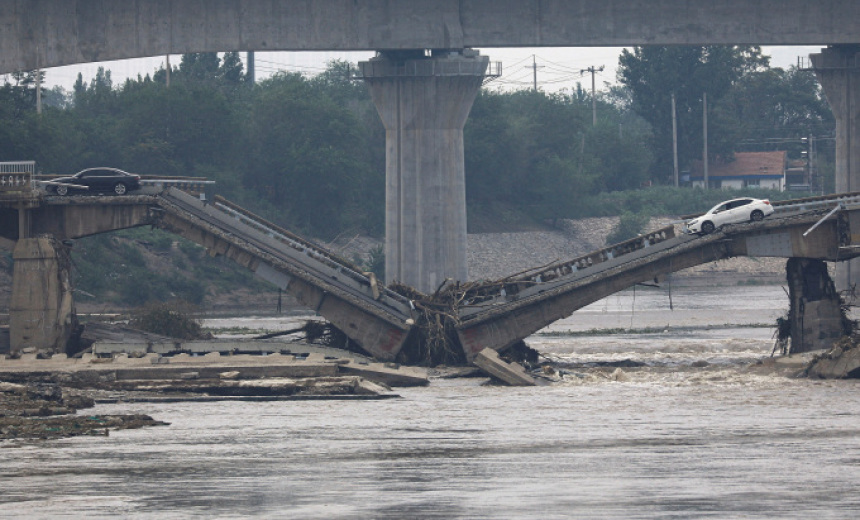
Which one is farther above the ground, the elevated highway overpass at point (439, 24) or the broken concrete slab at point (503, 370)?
the elevated highway overpass at point (439, 24)

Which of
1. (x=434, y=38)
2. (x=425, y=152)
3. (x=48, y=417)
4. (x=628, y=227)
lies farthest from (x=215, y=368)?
(x=628, y=227)

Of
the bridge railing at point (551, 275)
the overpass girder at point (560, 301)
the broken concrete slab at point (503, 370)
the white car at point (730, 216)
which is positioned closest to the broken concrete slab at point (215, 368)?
the broken concrete slab at point (503, 370)

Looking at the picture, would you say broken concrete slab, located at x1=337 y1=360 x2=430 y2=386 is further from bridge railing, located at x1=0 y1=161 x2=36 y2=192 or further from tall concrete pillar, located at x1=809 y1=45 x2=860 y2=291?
tall concrete pillar, located at x1=809 y1=45 x2=860 y2=291

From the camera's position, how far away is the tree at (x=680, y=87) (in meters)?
153

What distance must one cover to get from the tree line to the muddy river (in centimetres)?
5497

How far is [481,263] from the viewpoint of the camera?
117 metres

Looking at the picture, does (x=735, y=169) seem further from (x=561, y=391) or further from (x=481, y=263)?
(x=561, y=391)

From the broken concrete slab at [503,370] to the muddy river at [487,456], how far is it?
0.69 meters

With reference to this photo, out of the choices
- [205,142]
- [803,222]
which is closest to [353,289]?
[803,222]

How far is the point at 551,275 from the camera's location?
54.2 meters

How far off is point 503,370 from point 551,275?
18.2ft

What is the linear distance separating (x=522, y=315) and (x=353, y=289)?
6057 millimetres

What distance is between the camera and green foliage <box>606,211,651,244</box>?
425ft

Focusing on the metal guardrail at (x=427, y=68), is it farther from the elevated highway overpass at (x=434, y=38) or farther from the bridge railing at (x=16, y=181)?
the bridge railing at (x=16, y=181)
